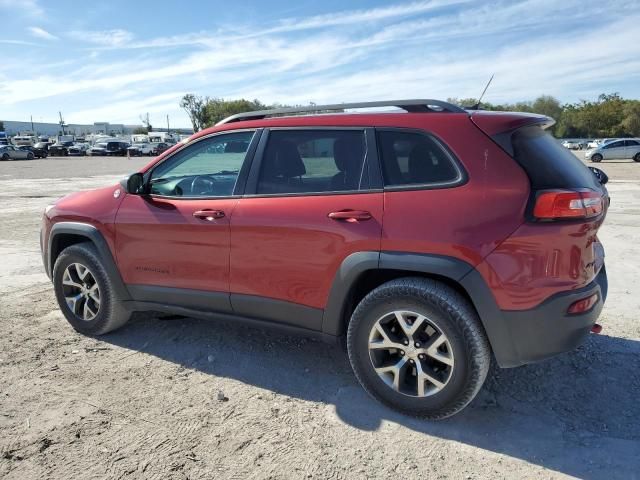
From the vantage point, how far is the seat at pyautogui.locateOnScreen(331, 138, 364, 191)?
303 centimetres

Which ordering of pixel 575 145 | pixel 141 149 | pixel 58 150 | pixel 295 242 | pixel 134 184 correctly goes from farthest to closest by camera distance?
pixel 575 145 < pixel 58 150 < pixel 141 149 < pixel 134 184 < pixel 295 242

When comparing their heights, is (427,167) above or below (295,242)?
above

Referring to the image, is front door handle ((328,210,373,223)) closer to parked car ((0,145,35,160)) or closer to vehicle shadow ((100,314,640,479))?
vehicle shadow ((100,314,640,479))

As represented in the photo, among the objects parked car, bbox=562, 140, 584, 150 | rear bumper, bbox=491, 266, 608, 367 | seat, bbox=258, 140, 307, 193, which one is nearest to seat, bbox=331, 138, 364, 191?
seat, bbox=258, 140, 307, 193

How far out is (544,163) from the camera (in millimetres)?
2670

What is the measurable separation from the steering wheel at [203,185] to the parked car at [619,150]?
3568cm

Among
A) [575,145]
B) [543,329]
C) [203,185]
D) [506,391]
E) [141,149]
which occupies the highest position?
[141,149]

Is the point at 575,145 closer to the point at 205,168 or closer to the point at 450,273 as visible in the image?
the point at 205,168

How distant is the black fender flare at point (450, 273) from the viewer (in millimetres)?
2613

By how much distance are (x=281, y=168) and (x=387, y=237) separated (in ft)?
3.15

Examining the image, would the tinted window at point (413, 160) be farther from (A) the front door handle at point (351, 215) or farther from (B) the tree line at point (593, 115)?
(B) the tree line at point (593, 115)

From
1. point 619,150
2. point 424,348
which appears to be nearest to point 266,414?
point 424,348

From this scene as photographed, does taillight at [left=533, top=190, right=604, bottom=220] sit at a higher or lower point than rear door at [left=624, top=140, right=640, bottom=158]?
higher

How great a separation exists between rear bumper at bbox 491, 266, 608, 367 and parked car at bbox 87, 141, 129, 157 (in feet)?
202
